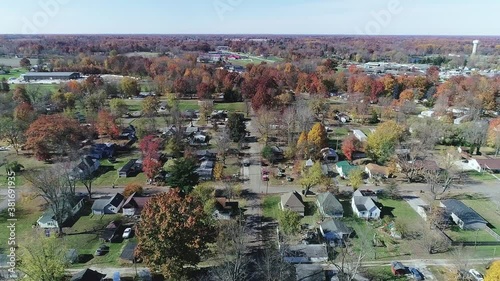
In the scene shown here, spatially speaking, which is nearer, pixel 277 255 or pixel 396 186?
pixel 277 255

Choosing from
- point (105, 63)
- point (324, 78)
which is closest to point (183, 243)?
point (324, 78)

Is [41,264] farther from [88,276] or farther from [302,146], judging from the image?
[302,146]

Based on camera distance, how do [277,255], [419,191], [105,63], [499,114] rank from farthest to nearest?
[105,63]
[499,114]
[419,191]
[277,255]

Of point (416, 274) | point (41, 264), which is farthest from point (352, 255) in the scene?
point (41, 264)

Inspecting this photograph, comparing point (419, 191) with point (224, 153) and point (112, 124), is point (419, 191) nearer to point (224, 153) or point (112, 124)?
point (224, 153)

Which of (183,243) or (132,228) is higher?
(183,243)

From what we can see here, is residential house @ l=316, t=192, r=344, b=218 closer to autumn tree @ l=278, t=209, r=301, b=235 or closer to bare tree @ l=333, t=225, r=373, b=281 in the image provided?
bare tree @ l=333, t=225, r=373, b=281

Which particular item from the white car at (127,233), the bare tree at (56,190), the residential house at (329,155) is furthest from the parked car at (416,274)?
the bare tree at (56,190)
